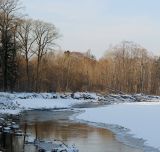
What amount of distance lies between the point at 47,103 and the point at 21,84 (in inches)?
1108

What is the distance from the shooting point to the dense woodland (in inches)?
2694

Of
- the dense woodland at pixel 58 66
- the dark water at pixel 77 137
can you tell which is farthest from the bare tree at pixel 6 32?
the dark water at pixel 77 137

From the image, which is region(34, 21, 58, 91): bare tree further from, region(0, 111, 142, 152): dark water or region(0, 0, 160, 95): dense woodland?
region(0, 111, 142, 152): dark water

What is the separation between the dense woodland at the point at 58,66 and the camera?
225 feet

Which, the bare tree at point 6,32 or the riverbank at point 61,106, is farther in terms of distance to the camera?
the bare tree at point 6,32

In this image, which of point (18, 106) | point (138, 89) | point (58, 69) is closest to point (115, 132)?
point (18, 106)

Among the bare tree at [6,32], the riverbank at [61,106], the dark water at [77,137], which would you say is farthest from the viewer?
the bare tree at [6,32]

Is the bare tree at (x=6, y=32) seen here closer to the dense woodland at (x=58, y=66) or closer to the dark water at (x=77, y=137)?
the dense woodland at (x=58, y=66)

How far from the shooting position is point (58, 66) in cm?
10412

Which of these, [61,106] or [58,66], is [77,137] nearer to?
[61,106]

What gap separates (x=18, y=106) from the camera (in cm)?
5109

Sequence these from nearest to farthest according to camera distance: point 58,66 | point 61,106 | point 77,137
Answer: point 77,137, point 61,106, point 58,66

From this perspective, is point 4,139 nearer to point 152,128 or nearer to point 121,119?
point 152,128

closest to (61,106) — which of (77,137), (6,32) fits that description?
(6,32)
